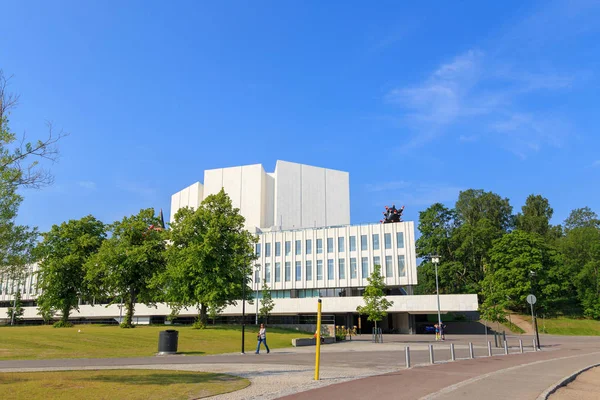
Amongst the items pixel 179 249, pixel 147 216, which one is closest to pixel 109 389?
pixel 179 249

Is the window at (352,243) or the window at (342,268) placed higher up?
the window at (352,243)

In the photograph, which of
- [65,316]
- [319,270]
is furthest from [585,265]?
[65,316]

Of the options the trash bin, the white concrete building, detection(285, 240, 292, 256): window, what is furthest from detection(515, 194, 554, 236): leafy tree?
the trash bin

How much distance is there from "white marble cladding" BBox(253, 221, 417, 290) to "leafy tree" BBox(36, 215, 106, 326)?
79.8 ft

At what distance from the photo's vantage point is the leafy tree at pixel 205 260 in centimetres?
4575

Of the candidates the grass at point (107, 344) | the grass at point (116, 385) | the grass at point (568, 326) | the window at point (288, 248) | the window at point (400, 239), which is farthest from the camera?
the window at point (288, 248)

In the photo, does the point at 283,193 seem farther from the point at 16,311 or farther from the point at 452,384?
the point at 452,384

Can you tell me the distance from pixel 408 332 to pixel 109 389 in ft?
208

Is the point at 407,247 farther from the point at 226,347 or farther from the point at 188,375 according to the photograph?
the point at 188,375

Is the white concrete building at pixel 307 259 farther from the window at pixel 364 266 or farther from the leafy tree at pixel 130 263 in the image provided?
the leafy tree at pixel 130 263

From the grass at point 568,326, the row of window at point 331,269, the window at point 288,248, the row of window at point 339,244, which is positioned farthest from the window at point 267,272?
the grass at point 568,326

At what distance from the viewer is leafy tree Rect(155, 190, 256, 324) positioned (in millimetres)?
45750

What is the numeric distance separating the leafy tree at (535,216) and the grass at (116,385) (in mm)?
91169

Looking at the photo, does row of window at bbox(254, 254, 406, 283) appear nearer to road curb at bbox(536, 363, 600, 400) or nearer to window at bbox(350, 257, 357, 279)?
window at bbox(350, 257, 357, 279)
